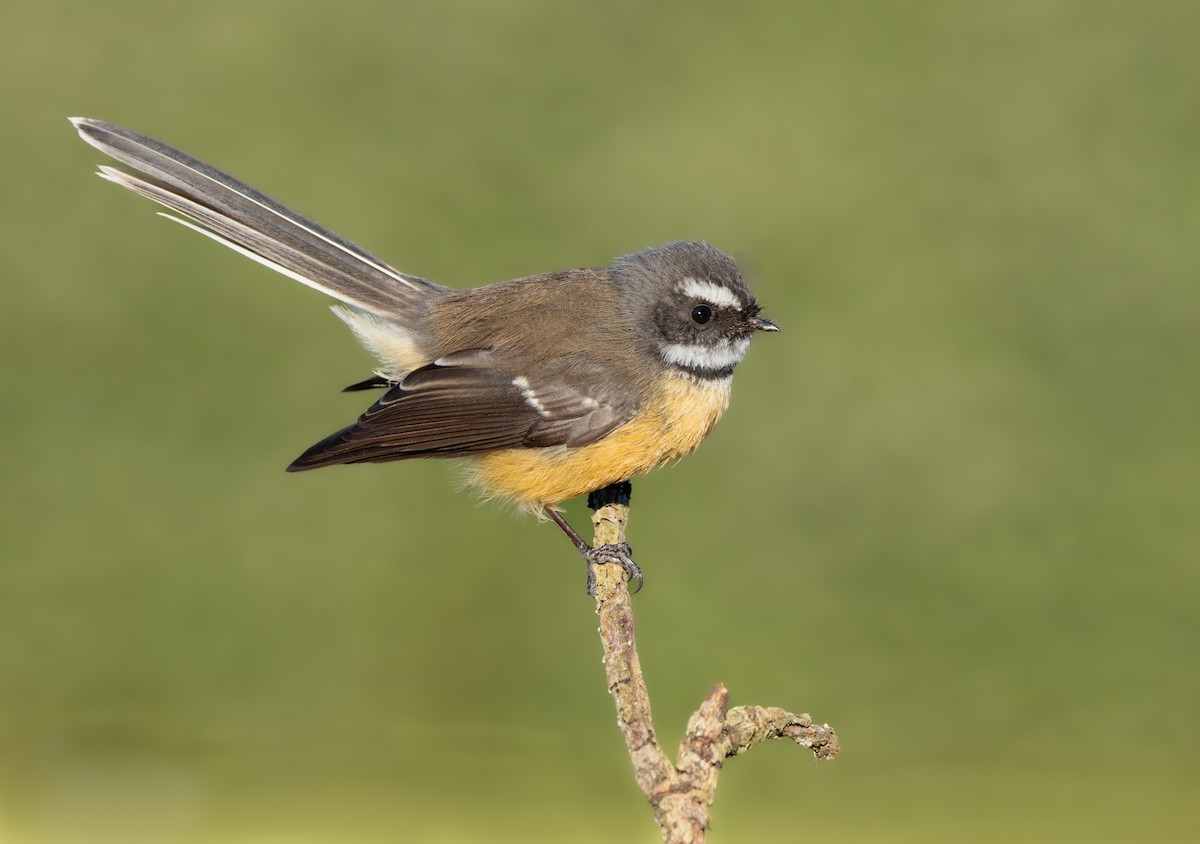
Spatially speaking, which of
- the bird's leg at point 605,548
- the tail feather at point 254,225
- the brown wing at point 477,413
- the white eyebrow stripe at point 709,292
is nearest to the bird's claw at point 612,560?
the bird's leg at point 605,548

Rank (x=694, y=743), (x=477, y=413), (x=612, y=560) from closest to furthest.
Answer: (x=694, y=743) < (x=612, y=560) < (x=477, y=413)

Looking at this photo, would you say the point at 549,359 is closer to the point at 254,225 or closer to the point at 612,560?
the point at 612,560

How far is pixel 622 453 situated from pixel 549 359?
0.43 meters

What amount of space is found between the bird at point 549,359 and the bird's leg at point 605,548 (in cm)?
1

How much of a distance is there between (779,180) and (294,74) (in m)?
3.42

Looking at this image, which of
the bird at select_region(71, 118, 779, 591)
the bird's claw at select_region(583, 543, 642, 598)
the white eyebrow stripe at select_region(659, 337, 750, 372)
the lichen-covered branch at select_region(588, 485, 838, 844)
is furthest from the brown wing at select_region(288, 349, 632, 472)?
the lichen-covered branch at select_region(588, 485, 838, 844)

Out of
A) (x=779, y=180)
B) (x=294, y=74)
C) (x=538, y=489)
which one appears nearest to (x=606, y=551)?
(x=538, y=489)

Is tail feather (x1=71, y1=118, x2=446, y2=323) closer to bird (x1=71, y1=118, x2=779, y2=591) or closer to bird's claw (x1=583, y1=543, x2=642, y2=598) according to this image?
bird (x1=71, y1=118, x2=779, y2=591)

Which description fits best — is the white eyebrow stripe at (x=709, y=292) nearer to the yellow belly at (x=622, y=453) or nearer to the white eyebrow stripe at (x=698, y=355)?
the white eyebrow stripe at (x=698, y=355)

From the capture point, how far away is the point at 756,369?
25.6ft

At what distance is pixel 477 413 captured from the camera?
4.75 meters

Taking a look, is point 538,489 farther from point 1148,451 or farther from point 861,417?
point 1148,451

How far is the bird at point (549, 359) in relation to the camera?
4660mm

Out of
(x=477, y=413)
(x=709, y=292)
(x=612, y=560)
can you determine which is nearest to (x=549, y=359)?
(x=477, y=413)
